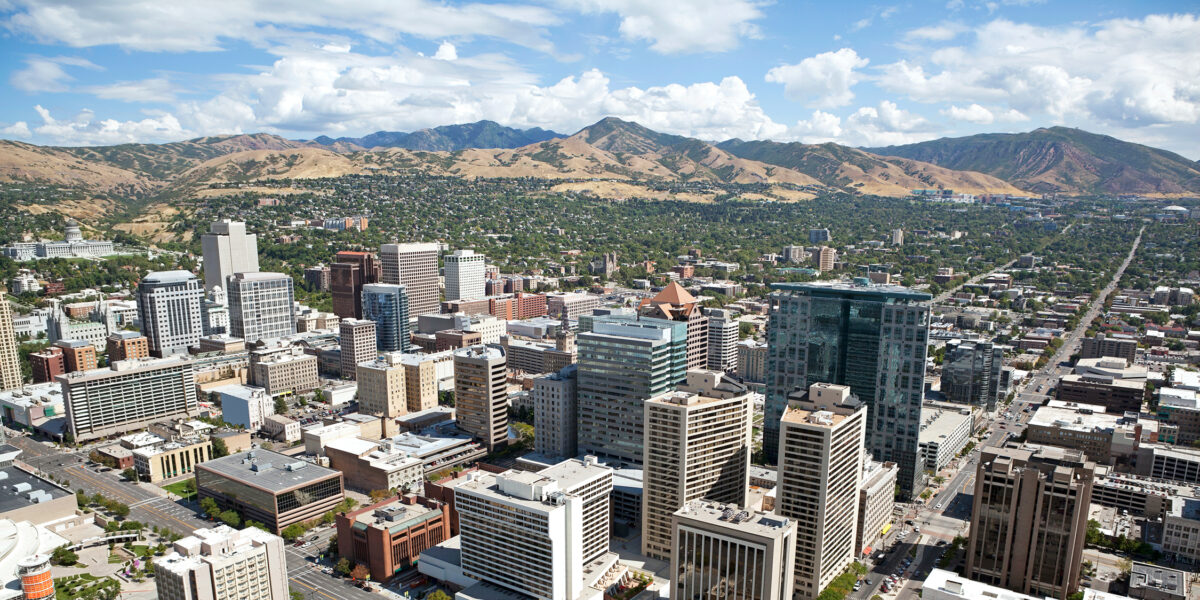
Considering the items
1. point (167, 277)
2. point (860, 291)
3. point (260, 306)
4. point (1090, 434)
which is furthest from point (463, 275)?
point (1090, 434)

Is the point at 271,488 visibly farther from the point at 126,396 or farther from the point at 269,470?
the point at 126,396

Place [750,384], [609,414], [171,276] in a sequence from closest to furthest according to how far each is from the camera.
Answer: [609,414] < [750,384] < [171,276]

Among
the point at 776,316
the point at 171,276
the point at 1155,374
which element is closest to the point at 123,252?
the point at 171,276

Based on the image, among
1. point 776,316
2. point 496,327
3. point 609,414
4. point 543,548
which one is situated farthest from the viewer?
point 496,327

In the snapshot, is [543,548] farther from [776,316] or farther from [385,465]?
[776,316]

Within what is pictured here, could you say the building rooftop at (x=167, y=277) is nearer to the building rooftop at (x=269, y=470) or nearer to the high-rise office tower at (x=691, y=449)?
the building rooftop at (x=269, y=470)

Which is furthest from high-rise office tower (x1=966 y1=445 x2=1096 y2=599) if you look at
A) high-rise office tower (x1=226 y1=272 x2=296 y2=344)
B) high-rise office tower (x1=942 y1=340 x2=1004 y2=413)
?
high-rise office tower (x1=226 y1=272 x2=296 y2=344)
